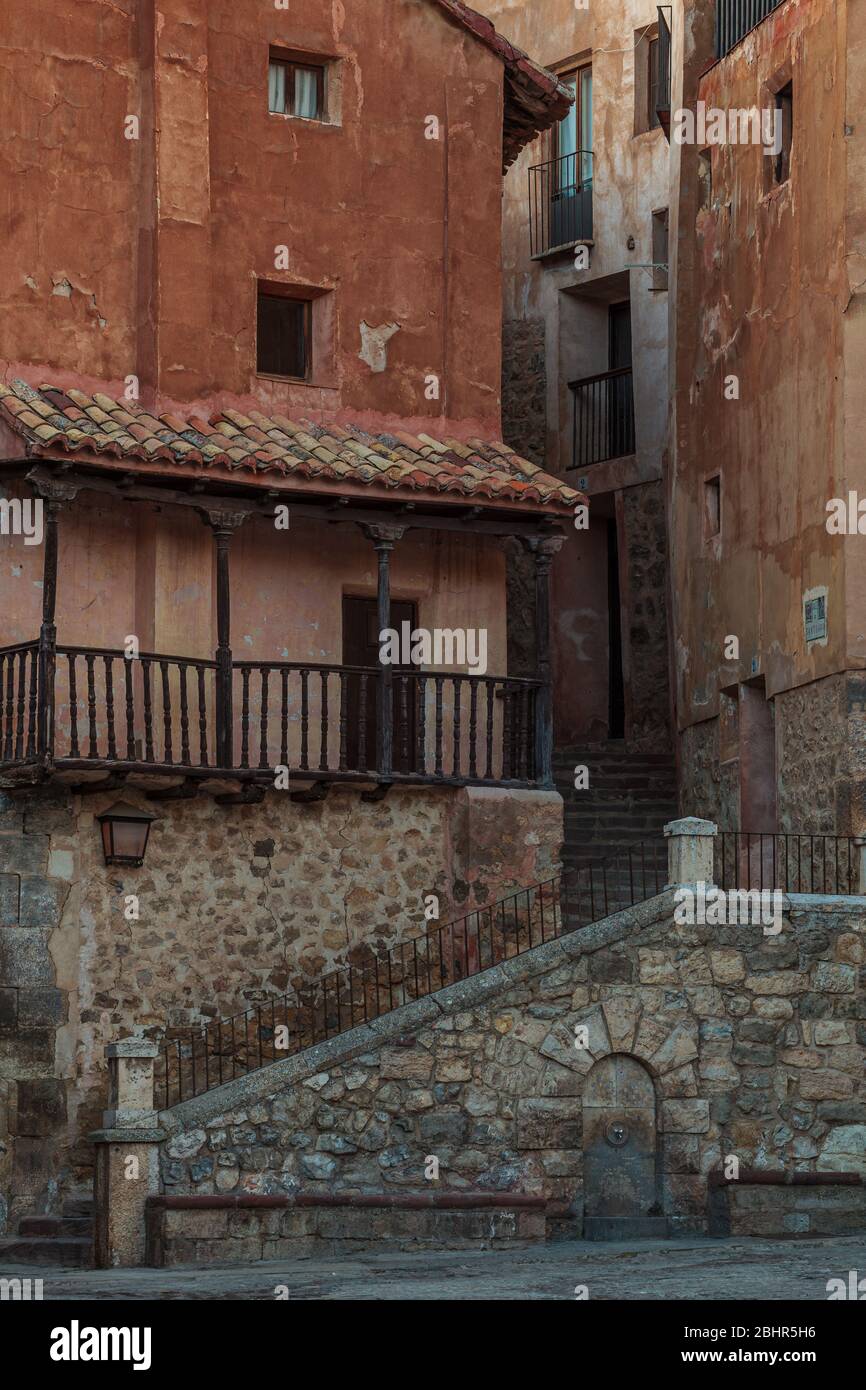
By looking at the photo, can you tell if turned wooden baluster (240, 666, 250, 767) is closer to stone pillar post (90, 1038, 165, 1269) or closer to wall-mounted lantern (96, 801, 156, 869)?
wall-mounted lantern (96, 801, 156, 869)

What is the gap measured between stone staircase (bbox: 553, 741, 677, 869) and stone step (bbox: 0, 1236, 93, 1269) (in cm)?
655

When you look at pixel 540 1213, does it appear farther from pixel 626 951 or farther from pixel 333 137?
pixel 333 137

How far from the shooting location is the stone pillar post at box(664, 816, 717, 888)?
21406 millimetres

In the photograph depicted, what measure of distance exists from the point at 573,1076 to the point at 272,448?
5925mm

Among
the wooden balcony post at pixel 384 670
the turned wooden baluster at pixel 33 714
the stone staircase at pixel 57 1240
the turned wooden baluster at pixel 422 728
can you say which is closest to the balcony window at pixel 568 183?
the wooden balcony post at pixel 384 670

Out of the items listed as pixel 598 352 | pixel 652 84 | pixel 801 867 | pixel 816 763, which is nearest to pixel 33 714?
pixel 801 867

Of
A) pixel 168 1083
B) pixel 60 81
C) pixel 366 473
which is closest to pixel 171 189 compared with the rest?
pixel 60 81

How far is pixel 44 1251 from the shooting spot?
21.1m

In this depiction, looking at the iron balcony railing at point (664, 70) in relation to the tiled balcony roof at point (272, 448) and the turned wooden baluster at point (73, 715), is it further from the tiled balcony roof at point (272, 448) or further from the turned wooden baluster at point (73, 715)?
the turned wooden baluster at point (73, 715)

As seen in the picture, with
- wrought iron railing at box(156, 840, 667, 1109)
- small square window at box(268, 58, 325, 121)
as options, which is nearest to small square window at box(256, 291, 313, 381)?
small square window at box(268, 58, 325, 121)

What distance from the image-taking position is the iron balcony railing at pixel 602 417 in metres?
31.9

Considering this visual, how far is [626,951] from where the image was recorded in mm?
21203

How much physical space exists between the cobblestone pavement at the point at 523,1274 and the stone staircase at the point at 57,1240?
14.2 inches

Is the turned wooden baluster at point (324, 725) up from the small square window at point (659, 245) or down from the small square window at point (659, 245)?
down
